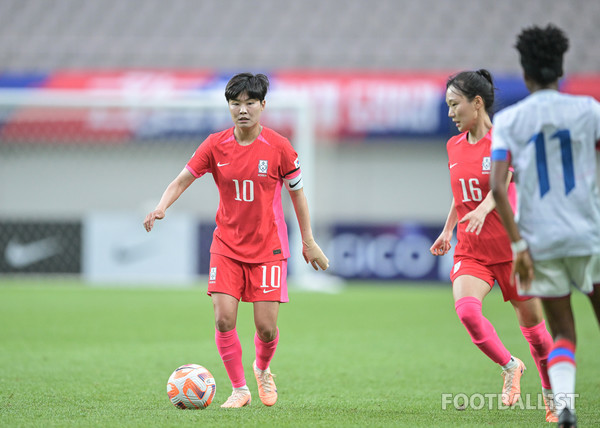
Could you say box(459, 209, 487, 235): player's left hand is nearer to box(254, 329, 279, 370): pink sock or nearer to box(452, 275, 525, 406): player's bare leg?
box(452, 275, 525, 406): player's bare leg

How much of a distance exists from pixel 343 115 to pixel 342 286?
3.69 metres

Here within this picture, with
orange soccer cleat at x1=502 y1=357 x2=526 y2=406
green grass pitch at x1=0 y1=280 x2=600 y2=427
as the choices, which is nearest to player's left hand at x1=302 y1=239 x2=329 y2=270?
green grass pitch at x1=0 y1=280 x2=600 y2=427

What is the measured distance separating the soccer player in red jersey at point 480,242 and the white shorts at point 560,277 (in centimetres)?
107

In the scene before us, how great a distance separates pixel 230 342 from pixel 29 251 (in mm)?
11023

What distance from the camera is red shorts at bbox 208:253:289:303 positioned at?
5.20m

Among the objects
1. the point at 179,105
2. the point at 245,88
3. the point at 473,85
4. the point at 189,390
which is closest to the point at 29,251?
the point at 179,105

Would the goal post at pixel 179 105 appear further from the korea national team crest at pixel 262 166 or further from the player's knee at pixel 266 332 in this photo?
the player's knee at pixel 266 332


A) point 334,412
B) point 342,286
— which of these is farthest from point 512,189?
point 342,286

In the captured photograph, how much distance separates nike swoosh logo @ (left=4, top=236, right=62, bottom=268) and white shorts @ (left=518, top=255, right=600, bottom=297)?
12685 millimetres

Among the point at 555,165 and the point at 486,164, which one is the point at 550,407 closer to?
the point at 486,164

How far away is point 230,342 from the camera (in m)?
5.25

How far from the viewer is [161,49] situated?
1852cm

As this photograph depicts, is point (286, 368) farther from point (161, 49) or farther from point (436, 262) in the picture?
point (161, 49)

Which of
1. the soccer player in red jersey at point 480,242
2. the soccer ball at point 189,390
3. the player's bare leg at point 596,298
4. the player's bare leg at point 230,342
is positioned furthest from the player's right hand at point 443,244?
the soccer ball at point 189,390
